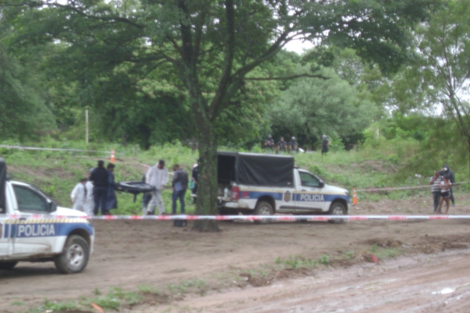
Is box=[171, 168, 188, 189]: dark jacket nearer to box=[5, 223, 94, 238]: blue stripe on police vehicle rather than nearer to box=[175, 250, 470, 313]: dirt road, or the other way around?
box=[175, 250, 470, 313]: dirt road

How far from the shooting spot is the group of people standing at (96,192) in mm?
16578

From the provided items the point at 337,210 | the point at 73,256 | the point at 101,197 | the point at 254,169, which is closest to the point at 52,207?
the point at 73,256

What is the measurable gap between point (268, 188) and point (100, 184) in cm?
567

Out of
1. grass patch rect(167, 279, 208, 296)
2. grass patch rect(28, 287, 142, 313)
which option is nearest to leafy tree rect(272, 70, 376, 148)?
grass patch rect(167, 279, 208, 296)

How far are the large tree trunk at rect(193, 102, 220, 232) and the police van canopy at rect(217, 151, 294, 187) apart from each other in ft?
8.95

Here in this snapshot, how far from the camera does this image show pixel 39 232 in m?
10.0

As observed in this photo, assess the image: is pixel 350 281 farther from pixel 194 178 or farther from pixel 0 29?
pixel 0 29

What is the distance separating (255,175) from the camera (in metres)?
19.9

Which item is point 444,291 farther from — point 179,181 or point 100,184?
point 100,184

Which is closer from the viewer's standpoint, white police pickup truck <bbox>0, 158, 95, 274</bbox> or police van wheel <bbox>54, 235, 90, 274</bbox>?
white police pickup truck <bbox>0, 158, 95, 274</bbox>

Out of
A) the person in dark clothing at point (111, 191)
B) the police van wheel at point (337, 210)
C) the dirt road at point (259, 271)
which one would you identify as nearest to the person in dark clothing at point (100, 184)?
the person in dark clothing at point (111, 191)

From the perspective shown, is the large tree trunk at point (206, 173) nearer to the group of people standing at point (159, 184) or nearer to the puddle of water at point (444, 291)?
the group of people standing at point (159, 184)

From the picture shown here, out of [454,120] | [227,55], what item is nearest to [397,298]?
[227,55]

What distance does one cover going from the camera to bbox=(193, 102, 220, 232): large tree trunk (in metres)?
16.8
